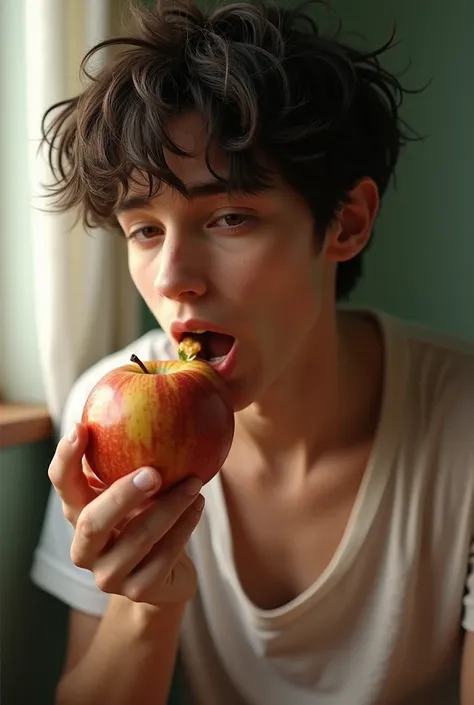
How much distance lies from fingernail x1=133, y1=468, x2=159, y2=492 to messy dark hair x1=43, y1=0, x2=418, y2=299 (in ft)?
1.03

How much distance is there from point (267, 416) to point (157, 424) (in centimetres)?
37

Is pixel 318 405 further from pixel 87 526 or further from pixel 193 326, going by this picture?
pixel 87 526

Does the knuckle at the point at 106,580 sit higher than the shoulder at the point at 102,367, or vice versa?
the shoulder at the point at 102,367

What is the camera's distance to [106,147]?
34.5 inches

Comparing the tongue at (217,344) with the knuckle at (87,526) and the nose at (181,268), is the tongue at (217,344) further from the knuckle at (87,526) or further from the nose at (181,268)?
the knuckle at (87,526)

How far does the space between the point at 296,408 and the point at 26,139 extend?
552 mm

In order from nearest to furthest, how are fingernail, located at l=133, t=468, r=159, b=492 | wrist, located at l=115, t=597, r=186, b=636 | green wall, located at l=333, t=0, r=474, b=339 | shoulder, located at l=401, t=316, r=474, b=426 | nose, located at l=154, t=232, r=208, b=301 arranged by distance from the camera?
fingernail, located at l=133, t=468, r=159, b=492
nose, located at l=154, t=232, r=208, b=301
wrist, located at l=115, t=597, r=186, b=636
shoulder, located at l=401, t=316, r=474, b=426
green wall, located at l=333, t=0, r=474, b=339

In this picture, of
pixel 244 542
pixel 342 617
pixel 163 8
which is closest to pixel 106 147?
pixel 163 8

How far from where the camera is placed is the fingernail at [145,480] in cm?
70

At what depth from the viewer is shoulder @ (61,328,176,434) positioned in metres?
1.08

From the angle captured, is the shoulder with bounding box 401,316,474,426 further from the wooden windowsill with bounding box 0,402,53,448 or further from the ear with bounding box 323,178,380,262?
the wooden windowsill with bounding box 0,402,53,448

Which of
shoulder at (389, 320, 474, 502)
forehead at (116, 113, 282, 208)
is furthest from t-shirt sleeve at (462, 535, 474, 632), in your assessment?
forehead at (116, 113, 282, 208)

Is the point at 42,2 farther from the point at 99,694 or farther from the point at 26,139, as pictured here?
the point at 99,694

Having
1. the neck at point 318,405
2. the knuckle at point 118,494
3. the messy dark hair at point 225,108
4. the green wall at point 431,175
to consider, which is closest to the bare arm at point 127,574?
the knuckle at point 118,494
